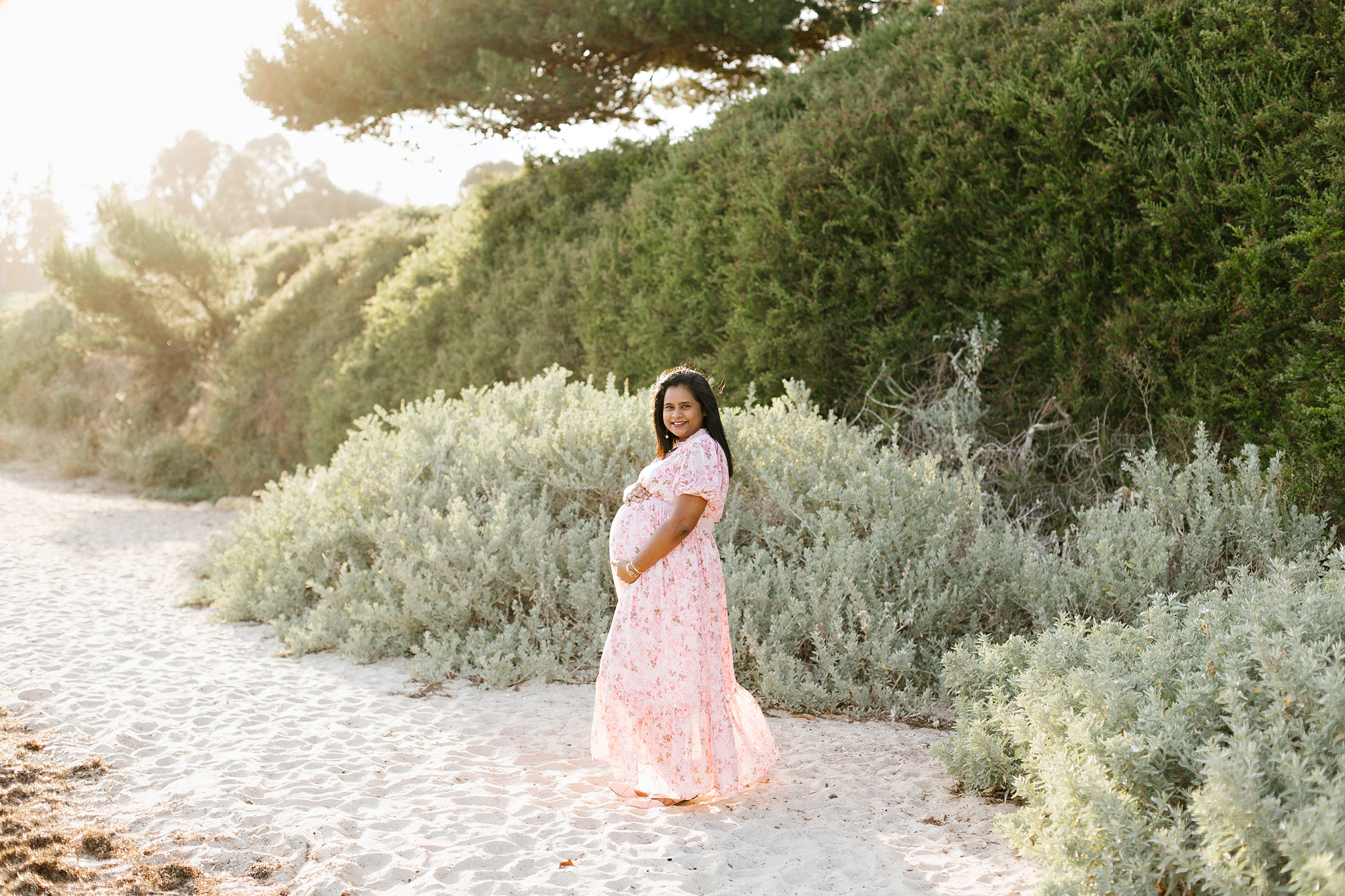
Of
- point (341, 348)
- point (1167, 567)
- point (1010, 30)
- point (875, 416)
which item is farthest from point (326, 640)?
point (341, 348)

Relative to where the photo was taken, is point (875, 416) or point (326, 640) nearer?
point (326, 640)

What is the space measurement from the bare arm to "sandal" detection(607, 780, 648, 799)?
0.96 m

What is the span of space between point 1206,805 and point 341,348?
40.6 ft

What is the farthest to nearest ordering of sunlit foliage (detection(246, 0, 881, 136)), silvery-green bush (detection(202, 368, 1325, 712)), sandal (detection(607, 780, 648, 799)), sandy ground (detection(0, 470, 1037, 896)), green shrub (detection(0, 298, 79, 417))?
1. green shrub (detection(0, 298, 79, 417))
2. sunlit foliage (detection(246, 0, 881, 136))
3. silvery-green bush (detection(202, 368, 1325, 712))
4. sandal (detection(607, 780, 648, 799))
5. sandy ground (detection(0, 470, 1037, 896))

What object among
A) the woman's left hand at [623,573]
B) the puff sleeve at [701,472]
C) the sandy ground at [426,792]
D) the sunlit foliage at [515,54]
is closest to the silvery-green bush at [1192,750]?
the sandy ground at [426,792]

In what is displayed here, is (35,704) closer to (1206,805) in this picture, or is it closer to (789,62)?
(1206,805)

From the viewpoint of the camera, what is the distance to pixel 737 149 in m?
7.95

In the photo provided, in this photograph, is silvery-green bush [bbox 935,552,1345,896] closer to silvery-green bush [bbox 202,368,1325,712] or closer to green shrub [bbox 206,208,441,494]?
silvery-green bush [bbox 202,368,1325,712]

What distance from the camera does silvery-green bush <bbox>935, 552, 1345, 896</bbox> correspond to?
7.48 ft

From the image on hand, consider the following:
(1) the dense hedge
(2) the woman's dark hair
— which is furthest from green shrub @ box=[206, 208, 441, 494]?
(2) the woman's dark hair

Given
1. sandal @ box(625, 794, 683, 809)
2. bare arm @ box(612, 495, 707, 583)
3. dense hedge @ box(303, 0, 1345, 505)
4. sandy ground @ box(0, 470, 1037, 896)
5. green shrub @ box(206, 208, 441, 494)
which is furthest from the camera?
green shrub @ box(206, 208, 441, 494)

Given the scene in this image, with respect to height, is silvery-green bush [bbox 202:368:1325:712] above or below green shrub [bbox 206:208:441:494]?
below

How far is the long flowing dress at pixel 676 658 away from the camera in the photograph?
3564 mm

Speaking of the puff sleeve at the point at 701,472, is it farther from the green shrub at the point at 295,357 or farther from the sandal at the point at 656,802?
the green shrub at the point at 295,357
